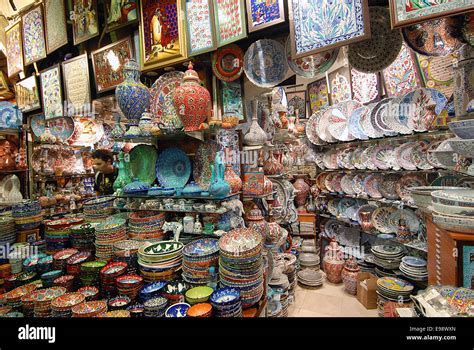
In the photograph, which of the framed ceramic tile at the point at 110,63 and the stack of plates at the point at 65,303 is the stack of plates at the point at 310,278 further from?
the framed ceramic tile at the point at 110,63

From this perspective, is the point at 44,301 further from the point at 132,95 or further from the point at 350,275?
the point at 350,275

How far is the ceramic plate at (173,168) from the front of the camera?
189cm

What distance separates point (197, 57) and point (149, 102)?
1.60 feet

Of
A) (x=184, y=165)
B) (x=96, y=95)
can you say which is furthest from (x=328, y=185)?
(x=96, y=95)

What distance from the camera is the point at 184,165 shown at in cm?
191

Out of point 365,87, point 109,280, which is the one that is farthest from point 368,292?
point 109,280

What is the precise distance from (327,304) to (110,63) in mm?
3428

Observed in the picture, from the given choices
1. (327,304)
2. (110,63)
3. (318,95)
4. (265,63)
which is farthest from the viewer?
(318,95)

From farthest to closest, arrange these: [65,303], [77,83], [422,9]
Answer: [77,83], [65,303], [422,9]

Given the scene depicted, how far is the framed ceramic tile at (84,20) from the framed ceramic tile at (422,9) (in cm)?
222

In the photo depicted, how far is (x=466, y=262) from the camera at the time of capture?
3.69ft

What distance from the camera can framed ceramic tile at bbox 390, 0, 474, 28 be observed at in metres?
0.97

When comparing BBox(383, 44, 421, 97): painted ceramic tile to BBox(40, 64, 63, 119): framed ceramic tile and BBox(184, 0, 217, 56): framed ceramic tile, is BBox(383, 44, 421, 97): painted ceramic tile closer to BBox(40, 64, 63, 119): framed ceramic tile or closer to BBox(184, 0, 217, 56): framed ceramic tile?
BBox(184, 0, 217, 56): framed ceramic tile
